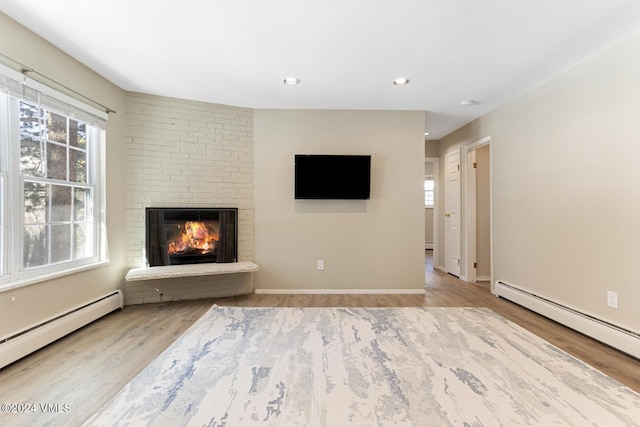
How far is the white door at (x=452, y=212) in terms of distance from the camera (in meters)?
4.55

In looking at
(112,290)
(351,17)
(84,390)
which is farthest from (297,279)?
(351,17)

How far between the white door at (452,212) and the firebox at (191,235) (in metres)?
3.48

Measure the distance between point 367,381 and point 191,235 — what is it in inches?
105

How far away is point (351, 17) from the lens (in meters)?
1.90

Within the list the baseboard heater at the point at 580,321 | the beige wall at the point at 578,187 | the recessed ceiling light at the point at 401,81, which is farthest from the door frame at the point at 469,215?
the recessed ceiling light at the point at 401,81

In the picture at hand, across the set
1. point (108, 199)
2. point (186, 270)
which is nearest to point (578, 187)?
point (186, 270)

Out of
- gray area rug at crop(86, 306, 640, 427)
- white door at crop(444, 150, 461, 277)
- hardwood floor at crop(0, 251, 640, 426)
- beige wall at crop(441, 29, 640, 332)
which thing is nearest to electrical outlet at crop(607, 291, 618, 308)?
beige wall at crop(441, 29, 640, 332)

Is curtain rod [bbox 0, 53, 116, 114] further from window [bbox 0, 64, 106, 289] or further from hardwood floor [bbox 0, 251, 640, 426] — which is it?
hardwood floor [bbox 0, 251, 640, 426]

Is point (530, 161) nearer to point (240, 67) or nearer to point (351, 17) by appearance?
point (351, 17)

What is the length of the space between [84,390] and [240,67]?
2673mm

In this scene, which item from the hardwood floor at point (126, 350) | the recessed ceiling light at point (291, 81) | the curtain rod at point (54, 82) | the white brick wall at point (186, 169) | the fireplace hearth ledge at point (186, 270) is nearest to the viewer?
the hardwood floor at point (126, 350)

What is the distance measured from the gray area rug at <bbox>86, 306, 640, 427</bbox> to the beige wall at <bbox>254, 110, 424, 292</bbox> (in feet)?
3.82

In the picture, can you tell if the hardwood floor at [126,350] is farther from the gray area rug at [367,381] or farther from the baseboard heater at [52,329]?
the gray area rug at [367,381]

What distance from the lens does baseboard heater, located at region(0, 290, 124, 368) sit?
194 cm
